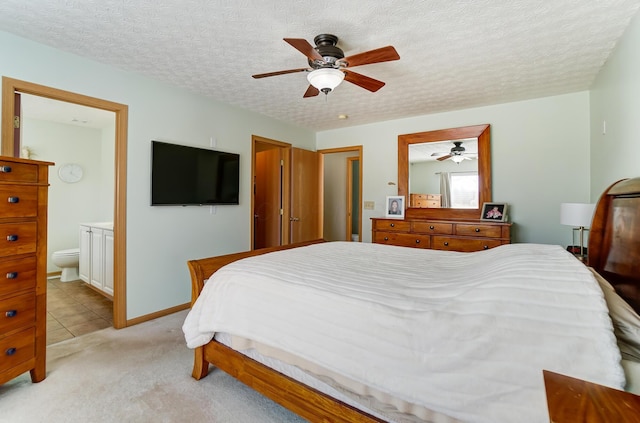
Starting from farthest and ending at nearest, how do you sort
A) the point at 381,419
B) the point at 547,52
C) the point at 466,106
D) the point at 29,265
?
the point at 466,106
the point at 547,52
the point at 29,265
the point at 381,419

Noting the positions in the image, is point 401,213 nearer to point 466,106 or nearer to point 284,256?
point 466,106

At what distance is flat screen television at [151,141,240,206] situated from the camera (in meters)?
3.03

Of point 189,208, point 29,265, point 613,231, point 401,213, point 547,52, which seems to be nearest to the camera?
point 613,231

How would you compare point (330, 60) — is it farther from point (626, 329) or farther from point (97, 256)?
point (97, 256)

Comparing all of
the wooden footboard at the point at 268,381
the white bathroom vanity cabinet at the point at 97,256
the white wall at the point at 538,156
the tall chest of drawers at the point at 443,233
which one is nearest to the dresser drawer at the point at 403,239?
the tall chest of drawers at the point at 443,233

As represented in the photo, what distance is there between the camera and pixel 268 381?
1521 millimetres

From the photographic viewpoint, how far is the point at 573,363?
86 cm

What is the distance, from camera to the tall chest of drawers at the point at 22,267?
1.69 m

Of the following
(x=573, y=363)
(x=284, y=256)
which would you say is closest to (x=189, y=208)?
(x=284, y=256)

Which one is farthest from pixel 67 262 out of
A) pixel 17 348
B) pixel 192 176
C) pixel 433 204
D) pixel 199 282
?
pixel 433 204

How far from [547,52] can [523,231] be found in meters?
2.02

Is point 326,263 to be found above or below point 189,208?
below

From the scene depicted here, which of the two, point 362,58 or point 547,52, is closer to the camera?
point 362,58

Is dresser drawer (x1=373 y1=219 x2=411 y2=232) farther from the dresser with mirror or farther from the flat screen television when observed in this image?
the flat screen television
